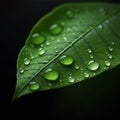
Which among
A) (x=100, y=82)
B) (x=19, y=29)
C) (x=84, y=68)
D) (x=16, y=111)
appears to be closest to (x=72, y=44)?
(x=84, y=68)

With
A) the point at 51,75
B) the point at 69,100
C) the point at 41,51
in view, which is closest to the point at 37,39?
the point at 41,51

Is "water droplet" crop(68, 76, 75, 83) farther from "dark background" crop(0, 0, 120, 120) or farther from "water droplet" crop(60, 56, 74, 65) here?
"dark background" crop(0, 0, 120, 120)

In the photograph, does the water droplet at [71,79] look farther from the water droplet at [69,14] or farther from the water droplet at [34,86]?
the water droplet at [69,14]

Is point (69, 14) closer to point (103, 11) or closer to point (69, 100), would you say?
point (103, 11)

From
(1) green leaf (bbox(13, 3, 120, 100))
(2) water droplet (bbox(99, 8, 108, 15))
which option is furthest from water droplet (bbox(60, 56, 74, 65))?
(2) water droplet (bbox(99, 8, 108, 15))

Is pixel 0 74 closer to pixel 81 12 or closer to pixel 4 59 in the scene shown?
pixel 4 59

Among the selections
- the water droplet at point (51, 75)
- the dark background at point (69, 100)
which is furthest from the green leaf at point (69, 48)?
the dark background at point (69, 100)
